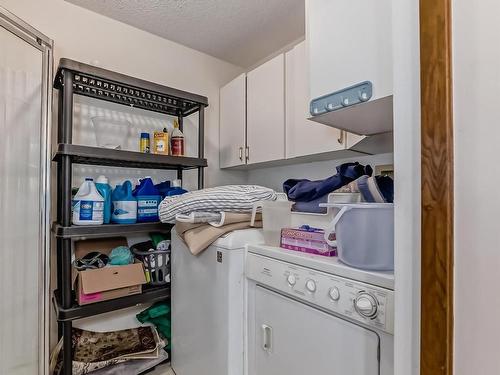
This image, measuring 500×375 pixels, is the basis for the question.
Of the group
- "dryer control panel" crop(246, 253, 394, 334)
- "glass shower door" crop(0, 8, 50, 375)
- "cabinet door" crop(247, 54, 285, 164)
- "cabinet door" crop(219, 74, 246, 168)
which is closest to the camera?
"dryer control panel" crop(246, 253, 394, 334)

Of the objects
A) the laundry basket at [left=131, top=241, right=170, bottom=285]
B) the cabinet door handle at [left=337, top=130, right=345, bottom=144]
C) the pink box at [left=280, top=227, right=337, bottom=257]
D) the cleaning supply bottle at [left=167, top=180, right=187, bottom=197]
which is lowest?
the laundry basket at [left=131, top=241, right=170, bottom=285]

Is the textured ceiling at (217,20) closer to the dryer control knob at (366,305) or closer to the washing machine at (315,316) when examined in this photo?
the washing machine at (315,316)

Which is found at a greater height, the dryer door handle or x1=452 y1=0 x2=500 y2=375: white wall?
x1=452 y1=0 x2=500 y2=375: white wall

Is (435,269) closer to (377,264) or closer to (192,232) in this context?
(377,264)

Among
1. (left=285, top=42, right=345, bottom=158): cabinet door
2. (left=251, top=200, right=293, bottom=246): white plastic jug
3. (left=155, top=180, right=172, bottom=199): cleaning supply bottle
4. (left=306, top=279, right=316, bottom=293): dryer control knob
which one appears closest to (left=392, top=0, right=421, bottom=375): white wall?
(left=306, top=279, right=316, bottom=293): dryer control knob

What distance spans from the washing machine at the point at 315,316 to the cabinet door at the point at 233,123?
1.09 meters

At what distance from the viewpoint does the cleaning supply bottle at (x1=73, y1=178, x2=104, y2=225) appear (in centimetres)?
135

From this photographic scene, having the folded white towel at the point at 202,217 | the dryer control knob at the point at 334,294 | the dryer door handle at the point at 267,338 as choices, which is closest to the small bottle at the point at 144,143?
the folded white towel at the point at 202,217

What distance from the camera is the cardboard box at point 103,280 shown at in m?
1.33

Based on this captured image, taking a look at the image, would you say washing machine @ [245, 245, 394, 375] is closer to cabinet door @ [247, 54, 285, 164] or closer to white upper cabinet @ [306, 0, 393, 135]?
white upper cabinet @ [306, 0, 393, 135]

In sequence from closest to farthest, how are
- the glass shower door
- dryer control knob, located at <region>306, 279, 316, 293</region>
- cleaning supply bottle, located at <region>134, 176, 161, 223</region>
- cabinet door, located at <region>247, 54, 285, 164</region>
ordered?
1. dryer control knob, located at <region>306, 279, 316, 293</region>
2. the glass shower door
3. cleaning supply bottle, located at <region>134, 176, 161, 223</region>
4. cabinet door, located at <region>247, 54, 285, 164</region>

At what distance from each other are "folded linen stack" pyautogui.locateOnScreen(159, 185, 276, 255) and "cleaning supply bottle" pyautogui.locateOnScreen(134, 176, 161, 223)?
14.7 inches

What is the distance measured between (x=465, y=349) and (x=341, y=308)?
35 cm

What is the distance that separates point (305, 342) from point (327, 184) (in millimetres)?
765
